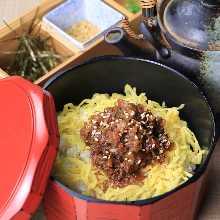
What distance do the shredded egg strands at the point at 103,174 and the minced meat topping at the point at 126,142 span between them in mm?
17

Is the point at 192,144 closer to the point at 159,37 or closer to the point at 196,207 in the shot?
the point at 196,207

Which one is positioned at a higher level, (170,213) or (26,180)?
(26,180)

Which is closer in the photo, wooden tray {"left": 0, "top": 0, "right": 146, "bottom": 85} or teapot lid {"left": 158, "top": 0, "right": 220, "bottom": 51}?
teapot lid {"left": 158, "top": 0, "right": 220, "bottom": 51}

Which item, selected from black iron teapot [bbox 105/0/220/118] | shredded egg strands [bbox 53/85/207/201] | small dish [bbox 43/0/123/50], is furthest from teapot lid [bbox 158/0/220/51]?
small dish [bbox 43/0/123/50]

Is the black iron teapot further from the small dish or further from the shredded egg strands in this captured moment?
the small dish

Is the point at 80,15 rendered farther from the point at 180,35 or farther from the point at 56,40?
the point at 180,35

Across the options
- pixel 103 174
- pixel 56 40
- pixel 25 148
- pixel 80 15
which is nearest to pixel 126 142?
pixel 103 174

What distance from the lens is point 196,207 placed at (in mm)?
1135

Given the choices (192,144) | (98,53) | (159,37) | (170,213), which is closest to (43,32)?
(98,53)

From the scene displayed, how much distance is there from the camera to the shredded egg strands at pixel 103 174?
3.39 feet

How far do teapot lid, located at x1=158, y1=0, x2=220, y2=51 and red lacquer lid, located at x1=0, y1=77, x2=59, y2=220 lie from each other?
1.04 ft

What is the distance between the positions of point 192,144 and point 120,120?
18 cm

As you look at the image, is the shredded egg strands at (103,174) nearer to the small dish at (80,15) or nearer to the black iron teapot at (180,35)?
the black iron teapot at (180,35)

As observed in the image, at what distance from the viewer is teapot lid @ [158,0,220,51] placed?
1100 mm
